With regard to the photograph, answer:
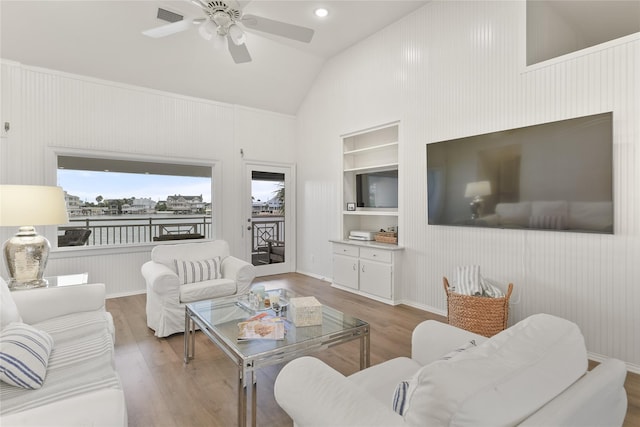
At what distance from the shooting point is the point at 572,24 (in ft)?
11.5

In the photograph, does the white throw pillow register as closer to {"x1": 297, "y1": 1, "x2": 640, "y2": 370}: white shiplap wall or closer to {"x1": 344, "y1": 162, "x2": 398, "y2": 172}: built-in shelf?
{"x1": 297, "y1": 1, "x2": 640, "y2": 370}: white shiplap wall

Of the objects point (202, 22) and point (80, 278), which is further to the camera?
point (80, 278)

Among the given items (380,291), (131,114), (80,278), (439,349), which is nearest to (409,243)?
(380,291)

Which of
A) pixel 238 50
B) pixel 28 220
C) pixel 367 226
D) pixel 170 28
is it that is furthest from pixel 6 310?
pixel 367 226

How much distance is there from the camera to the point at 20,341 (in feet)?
4.92

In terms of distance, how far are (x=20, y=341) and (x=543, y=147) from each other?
3722 mm

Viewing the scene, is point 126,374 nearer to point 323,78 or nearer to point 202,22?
point 202,22

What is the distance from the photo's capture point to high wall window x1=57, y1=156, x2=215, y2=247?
4.35 m

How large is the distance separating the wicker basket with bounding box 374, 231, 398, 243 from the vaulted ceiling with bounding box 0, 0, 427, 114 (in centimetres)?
272

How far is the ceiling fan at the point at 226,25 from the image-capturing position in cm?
246

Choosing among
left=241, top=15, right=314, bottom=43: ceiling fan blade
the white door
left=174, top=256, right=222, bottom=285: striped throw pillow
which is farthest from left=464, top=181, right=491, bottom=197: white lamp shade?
the white door

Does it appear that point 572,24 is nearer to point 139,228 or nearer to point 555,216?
point 555,216

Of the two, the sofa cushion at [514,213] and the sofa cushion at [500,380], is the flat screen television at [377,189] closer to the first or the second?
the sofa cushion at [514,213]

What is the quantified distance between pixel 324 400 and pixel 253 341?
0.96m
